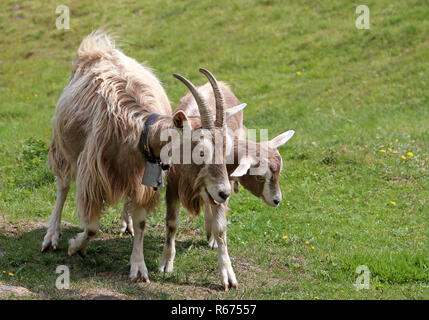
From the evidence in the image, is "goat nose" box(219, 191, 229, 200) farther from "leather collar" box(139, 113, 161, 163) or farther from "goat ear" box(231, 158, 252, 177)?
"leather collar" box(139, 113, 161, 163)

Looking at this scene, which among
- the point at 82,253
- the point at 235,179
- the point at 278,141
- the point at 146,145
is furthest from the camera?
the point at 278,141

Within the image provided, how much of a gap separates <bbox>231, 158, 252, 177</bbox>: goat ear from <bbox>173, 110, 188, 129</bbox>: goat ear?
79 centimetres

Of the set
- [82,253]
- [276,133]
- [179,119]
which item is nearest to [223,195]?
[179,119]

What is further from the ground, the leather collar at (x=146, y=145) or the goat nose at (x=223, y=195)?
the leather collar at (x=146, y=145)

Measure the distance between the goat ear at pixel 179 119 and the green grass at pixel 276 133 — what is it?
5.12ft

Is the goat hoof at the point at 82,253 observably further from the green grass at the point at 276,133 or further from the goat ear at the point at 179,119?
the goat ear at the point at 179,119

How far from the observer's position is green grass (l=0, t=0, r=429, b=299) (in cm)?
589

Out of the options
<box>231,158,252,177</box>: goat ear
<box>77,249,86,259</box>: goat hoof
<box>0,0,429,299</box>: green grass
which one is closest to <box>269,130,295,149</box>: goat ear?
<box>231,158,252,177</box>: goat ear

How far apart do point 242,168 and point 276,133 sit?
510 cm

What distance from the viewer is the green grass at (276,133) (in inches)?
232

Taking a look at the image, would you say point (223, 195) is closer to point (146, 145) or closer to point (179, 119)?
point (179, 119)

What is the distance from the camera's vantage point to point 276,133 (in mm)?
10617

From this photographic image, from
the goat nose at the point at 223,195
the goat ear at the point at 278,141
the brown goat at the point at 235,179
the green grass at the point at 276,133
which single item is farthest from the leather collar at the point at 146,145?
the goat ear at the point at 278,141
